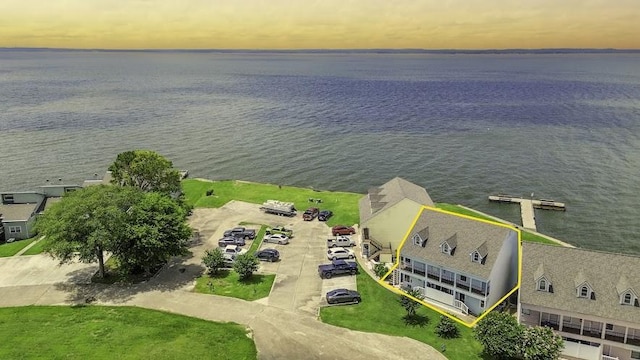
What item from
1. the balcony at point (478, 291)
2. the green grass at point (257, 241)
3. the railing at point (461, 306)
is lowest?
the railing at point (461, 306)

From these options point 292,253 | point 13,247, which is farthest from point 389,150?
point 13,247

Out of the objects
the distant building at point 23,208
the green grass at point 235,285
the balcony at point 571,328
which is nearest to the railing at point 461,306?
the balcony at point 571,328

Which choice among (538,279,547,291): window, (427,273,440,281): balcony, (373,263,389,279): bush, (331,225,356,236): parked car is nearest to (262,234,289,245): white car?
(331,225,356,236): parked car

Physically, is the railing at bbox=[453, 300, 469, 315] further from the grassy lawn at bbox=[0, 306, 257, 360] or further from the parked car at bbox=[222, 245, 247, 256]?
the parked car at bbox=[222, 245, 247, 256]

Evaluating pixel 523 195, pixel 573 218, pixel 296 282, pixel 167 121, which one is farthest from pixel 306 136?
pixel 296 282

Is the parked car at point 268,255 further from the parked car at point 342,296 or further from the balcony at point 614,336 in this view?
the balcony at point 614,336

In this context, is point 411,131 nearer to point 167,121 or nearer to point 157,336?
point 167,121
